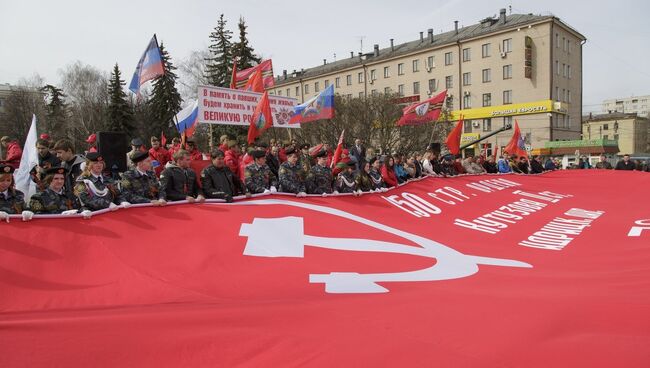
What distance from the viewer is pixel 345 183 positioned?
7.75 meters

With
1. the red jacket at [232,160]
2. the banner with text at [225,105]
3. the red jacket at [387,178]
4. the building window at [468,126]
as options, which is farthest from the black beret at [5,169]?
the building window at [468,126]

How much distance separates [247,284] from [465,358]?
210 centimetres

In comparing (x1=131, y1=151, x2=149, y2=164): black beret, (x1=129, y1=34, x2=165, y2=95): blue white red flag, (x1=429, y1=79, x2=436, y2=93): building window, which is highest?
(x1=429, y1=79, x2=436, y2=93): building window

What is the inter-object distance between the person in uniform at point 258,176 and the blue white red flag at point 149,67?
3.06m

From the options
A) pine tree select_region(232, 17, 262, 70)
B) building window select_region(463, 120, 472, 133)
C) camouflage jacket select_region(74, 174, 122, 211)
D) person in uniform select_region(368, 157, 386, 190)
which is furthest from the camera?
building window select_region(463, 120, 472, 133)

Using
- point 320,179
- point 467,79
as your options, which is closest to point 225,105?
point 320,179

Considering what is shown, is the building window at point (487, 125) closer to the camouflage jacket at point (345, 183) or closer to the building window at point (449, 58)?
the building window at point (449, 58)

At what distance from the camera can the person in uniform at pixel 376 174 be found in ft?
28.5

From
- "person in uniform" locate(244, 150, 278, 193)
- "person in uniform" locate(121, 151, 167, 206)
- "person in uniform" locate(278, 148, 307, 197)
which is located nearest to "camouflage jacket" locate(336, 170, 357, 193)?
"person in uniform" locate(278, 148, 307, 197)

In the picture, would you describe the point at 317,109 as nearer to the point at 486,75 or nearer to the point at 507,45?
the point at 507,45

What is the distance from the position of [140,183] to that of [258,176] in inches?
69.5

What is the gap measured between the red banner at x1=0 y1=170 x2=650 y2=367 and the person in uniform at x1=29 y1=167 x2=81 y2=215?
262 millimetres

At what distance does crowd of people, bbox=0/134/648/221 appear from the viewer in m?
4.67

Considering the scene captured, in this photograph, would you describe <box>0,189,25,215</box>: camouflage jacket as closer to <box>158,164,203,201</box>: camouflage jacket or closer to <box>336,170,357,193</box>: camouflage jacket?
<box>158,164,203,201</box>: camouflage jacket
